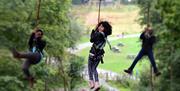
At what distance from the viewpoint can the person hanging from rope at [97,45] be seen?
12.0 meters

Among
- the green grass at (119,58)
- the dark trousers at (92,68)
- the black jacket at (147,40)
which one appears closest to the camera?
the dark trousers at (92,68)

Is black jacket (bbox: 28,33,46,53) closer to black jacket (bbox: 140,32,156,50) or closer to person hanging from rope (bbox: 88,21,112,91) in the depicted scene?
person hanging from rope (bbox: 88,21,112,91)

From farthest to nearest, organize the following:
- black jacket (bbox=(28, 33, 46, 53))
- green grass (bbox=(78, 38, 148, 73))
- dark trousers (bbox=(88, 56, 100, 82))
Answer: green grass (bbox=(78, 38, 148, 73)) → dark trousers (bbox=(88, 56, 100, 82)) → black jacket (bbox=(28, 33, 46, 53))

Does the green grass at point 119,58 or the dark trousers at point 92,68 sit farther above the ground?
the dark trousers at point 92,68

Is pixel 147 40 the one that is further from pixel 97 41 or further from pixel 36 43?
pixel 36 43

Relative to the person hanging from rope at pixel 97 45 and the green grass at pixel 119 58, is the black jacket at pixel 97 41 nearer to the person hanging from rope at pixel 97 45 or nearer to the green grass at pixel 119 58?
the person hanging from rope at pixel 97 45

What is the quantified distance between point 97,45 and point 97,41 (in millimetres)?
107

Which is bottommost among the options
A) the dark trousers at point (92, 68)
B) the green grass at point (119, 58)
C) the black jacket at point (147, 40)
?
the green grass at point (119, 58)

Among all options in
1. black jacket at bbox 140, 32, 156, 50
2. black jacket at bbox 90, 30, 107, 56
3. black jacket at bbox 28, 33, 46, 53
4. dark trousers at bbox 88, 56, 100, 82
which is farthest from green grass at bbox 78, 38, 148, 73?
black jacket at bbox 28, 33, 46, 53

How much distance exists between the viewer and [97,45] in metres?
12.1

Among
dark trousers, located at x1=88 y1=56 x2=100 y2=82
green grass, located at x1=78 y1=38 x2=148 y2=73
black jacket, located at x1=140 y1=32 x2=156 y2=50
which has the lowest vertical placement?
green grass, located at x1=78 y1=38 x2=148 y2=73

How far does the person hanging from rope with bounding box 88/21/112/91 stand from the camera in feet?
39.3

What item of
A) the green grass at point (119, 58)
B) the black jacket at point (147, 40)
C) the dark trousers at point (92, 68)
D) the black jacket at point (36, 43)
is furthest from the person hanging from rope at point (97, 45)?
the green grass at point (119, 58)

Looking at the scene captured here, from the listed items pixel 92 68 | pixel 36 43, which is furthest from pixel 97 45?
pixel 36 43
